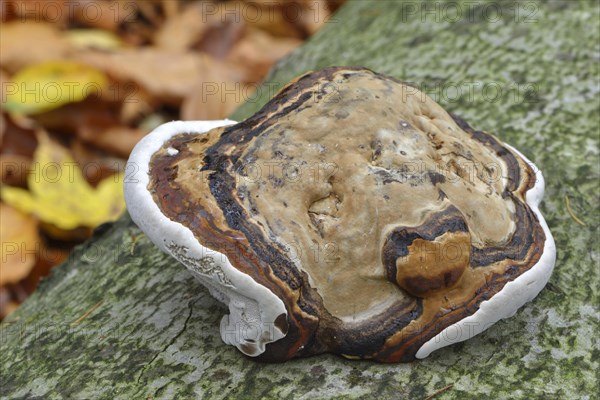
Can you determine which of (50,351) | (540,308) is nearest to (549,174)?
(540,308)

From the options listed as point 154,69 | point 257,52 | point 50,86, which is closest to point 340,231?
point 50,86

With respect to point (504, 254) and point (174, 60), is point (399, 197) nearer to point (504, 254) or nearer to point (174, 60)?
point (504, 254)

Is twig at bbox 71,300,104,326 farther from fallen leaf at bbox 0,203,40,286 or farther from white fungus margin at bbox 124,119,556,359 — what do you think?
fallen leaf at bbox 0,203,40,286

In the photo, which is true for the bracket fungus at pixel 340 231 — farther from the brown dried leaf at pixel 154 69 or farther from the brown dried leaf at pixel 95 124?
the brown dried leaf at pixel 154 69

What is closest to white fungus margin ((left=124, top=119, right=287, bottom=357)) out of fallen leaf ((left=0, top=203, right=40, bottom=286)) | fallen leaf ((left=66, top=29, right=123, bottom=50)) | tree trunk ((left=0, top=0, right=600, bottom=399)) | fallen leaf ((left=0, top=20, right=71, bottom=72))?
tree trunk ((left=0, top=0, right=600, bottom=399))

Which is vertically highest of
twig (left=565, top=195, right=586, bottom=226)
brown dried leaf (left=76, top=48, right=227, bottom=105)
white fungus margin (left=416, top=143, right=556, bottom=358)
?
white fungus margin (left=416, top=143, right=556, bottom=358)

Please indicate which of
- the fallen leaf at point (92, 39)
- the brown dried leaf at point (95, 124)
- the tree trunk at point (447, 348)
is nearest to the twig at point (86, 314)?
the tree trunk at point (447, 348)
